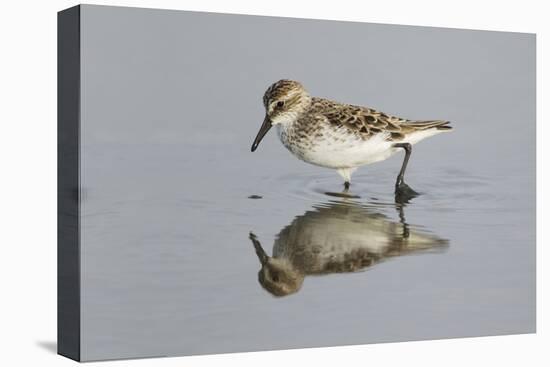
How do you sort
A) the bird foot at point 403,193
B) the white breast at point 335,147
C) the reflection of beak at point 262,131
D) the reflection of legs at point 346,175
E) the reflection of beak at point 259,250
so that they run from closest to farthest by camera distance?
the reflection of beak at point 259,250 → the reflection of beak at point 262,131 → the white breast at point 335,147 → the reflection of legs at point 346,175 → the bird foot at point 403,193

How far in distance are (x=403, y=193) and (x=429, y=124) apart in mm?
473

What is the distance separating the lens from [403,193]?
7.02m

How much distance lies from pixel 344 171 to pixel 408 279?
764mm

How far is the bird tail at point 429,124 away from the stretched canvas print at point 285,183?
1 cm

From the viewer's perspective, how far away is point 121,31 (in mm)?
6172

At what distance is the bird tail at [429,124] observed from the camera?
7.06m

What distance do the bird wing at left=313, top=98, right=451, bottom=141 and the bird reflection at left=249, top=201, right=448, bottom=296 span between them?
1.49 ft

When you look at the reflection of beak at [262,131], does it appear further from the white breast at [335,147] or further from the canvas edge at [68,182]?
the canvas edge at [68,182]

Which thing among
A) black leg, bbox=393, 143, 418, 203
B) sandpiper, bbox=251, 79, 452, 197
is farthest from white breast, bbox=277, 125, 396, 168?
black leg, bbox=393, 143, 418, 203

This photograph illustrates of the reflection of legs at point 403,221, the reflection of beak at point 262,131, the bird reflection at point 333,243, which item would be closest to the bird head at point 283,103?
the reflection of beak at point 262,131

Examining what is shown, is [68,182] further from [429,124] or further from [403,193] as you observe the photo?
[429,124]

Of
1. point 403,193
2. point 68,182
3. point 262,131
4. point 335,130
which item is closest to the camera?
point 68,182

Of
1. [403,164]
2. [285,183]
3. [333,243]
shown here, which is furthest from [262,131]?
Result: [403,164]

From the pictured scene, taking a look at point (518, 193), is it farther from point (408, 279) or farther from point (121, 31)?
Answer: point (121, 31)
